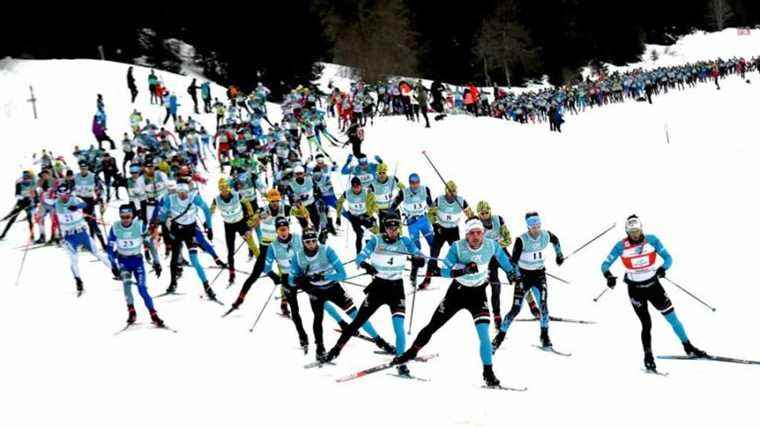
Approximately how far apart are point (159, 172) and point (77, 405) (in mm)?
9612

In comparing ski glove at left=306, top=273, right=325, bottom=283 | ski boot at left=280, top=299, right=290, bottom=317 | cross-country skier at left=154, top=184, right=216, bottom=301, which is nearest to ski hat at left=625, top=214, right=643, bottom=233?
ski glove at left=306, top=273, right=325, bottom=283

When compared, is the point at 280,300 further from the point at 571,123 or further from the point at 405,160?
the point at 571,123

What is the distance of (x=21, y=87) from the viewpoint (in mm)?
36469

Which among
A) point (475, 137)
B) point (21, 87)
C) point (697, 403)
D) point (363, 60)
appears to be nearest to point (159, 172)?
point (697, 403)

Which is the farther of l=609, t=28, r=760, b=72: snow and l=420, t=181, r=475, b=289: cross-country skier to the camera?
l=609, t=28, r=760, b=72: snow

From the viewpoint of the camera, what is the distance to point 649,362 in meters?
9.62

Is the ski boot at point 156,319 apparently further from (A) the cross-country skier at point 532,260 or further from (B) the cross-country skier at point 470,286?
(A) the cross-country skier at point 532,260

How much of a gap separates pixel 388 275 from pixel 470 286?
1108 mm

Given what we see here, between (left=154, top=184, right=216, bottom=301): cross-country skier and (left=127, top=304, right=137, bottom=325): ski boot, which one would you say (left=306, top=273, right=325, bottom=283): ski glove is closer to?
(left=127, top=304, right=137, bottom=325): ski boot

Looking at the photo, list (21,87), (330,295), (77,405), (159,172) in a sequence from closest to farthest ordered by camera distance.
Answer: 1. (77,405)
2. (330,295)
3. (159,172)
4. (21,87)

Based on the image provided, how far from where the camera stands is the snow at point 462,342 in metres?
8.44

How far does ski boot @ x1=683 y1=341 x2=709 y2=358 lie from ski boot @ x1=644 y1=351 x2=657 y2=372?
0.60 metres

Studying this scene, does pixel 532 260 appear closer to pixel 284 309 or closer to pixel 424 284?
pixel 424 284

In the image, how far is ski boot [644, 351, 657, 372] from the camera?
9.60 meters
